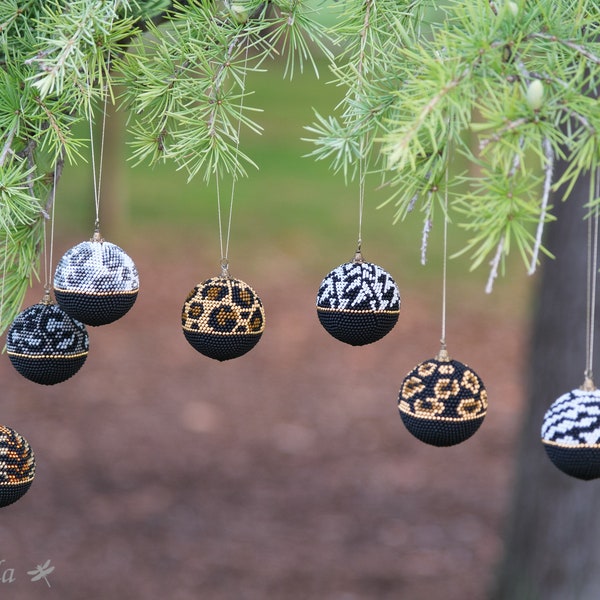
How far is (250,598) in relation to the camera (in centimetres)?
414

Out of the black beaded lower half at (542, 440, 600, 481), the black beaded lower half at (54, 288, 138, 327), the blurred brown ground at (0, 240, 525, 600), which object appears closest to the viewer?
the black beaded lower half at (542, 440, 600, 481)

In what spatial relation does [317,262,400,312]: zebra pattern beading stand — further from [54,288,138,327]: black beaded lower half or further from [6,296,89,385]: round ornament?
[6,296,89,385]: round ornament

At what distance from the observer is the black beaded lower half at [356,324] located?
1439 millimetres

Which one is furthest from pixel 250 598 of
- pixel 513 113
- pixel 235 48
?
pixel 513 113

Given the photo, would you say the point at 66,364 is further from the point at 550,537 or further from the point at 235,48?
the point at 550,537

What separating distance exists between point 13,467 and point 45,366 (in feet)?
0.59

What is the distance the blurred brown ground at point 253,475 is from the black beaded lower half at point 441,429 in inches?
118

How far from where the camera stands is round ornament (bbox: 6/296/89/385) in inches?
57.9

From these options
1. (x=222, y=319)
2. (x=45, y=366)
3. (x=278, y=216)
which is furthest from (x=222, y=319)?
(x=278, y=216)

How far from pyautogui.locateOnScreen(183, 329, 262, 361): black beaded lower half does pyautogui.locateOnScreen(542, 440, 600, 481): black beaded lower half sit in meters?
0.55

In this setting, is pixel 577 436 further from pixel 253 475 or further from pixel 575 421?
pixel 253 475

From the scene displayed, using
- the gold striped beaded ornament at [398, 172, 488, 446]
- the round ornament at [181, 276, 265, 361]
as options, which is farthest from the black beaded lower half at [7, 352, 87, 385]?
the gold striped beaded ornament at [398, 172, 488, 446]

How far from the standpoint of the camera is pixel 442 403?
4.53ft

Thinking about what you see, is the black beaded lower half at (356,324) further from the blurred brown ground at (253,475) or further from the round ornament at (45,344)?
the blurred brown ground at (253,475)
